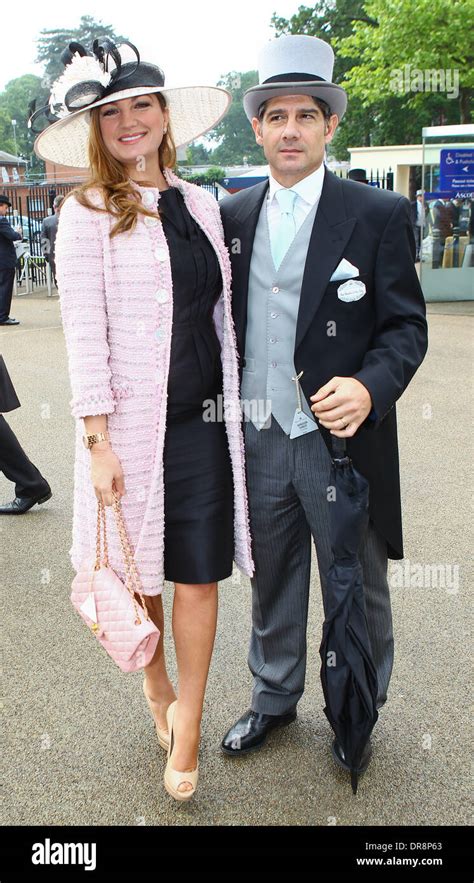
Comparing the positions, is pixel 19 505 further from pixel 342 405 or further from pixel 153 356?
pixel 342 405

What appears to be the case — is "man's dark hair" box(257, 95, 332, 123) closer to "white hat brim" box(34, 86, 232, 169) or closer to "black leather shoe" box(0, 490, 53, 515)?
"white hat brim" box(34, 86, 232, 169)

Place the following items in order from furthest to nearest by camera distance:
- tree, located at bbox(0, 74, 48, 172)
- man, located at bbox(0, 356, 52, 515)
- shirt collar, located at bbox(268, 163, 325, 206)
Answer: tree, located at bbox(0, 74, 48, 172) → man, located at bbox(0, 356, 52, 515) → shirt collar, located at bbox(268, 163, 325, 206)

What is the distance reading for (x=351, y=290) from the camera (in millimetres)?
2352

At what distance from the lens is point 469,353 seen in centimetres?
945

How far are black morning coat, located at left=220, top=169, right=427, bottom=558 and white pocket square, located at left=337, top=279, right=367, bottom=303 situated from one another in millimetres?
14

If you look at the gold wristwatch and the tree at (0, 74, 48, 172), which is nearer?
the gold wristwatch

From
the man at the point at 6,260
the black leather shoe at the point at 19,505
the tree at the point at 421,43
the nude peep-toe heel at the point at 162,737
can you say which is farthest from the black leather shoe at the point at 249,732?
the tree at the point at 421,43

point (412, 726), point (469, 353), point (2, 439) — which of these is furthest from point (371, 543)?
point (469, 353)

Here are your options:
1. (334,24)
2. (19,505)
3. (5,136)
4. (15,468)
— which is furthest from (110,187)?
(5,136)

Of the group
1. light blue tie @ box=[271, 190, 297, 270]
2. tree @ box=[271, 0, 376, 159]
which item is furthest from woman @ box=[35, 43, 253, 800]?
tree @ box=[271, 0, 376, 159]

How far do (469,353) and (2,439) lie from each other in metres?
5.98

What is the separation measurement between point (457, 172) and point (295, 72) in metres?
11.1

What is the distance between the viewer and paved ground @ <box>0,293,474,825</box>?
253 cm
